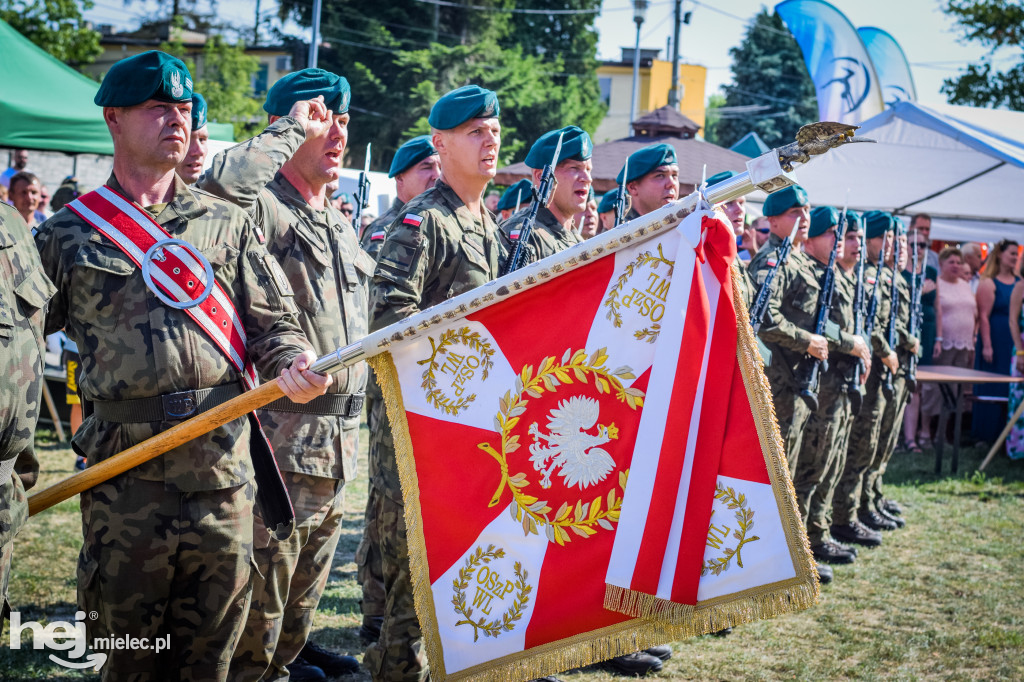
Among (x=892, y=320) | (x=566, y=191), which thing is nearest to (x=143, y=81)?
(x=566, y=191)

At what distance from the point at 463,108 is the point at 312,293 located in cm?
104

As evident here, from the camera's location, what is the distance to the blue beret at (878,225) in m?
8.14

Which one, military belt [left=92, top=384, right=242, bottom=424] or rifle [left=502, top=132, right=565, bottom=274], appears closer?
military belt [left=92, top=384, right=242, bottom=424]

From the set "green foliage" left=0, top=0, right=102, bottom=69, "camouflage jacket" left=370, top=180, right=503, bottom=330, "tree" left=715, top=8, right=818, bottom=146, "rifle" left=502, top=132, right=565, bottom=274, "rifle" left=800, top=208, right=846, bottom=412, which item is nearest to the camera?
"camouflage jacket" left=370, top=180, right=503, bottom=330

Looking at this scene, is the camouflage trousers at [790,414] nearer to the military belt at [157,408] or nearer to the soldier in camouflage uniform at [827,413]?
the soldier in camouflage uniform at [827,413]

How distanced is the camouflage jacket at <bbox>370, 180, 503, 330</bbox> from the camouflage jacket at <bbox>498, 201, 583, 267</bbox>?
0.35 meters

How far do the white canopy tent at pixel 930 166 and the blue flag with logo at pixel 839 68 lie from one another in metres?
1.95

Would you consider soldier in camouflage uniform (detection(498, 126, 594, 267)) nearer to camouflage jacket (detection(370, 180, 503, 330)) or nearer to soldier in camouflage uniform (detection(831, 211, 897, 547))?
camouflage jacket (detection(370, 180, 503, 330))

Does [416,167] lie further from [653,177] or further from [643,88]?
[643,88]

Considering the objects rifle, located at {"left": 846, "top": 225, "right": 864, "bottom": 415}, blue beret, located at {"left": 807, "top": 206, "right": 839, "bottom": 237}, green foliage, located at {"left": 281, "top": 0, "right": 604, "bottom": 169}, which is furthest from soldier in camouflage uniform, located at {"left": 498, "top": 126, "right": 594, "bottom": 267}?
green foliage, located at {"left": 281, "top": 0, "right": 604, "bottom": 169}

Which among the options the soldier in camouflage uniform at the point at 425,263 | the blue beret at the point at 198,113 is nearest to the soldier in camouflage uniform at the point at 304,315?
the soldier in camouflage uniform at the point at 425,263

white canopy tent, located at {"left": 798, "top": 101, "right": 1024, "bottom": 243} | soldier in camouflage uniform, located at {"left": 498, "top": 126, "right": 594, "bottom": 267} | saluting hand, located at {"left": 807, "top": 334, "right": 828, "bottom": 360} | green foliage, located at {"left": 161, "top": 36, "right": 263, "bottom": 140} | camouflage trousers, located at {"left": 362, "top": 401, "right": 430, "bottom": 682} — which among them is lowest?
camouflage trousers, located at {"left": 362, "top": 401, "right": 430, "bottom": 682}

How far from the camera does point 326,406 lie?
356cm

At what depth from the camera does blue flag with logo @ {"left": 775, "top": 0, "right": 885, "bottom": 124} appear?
13.7 m
